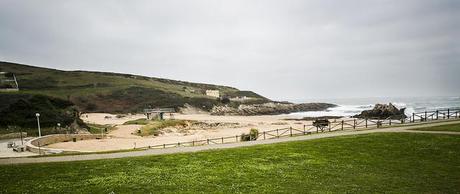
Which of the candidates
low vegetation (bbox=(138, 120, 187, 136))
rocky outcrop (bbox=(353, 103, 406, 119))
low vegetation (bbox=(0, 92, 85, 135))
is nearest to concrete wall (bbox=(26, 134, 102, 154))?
low vegetation (bbox=(0, 92, 85, 135))

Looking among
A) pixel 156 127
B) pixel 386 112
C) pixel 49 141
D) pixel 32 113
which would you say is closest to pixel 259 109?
pixel 386 112

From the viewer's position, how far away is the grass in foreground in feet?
49.1

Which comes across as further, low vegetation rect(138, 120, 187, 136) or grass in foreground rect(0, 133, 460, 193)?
low vegetation rect(138, 120, 187, 136)

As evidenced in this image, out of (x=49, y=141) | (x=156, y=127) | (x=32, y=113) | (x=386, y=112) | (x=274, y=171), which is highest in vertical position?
(x=32, y=113)

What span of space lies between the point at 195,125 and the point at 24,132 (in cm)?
4021

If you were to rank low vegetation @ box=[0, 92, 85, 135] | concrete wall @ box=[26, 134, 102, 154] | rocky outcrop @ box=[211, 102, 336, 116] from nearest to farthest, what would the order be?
concrete wall @ box=[26, 134, 102, 154], low vegetation @ box=[0, 92, 85, 135], rocky outcrop @ box=[211, 102, 336, 116]

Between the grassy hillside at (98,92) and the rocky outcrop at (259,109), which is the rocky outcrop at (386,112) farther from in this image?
the grassy hillside at (98,92)

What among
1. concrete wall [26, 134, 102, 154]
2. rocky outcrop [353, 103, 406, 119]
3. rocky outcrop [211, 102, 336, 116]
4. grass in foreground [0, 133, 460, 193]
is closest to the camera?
grass in foreground [0, 133, 460, 193]

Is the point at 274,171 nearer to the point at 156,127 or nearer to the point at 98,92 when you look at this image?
the point at 156,127

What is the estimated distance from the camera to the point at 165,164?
66.8ft

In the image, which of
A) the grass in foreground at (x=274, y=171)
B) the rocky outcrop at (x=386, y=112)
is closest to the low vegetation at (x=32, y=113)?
the grass in foreground at (x=274, y=171)

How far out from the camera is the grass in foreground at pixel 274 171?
14969mm

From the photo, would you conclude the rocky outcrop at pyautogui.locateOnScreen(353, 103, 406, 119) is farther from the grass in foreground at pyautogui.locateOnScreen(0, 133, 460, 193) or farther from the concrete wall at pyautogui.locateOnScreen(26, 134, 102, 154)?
the concrete wall at pyautogui.locateOnScreen(26, 134, 102, 154)

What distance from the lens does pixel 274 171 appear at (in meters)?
18.3
